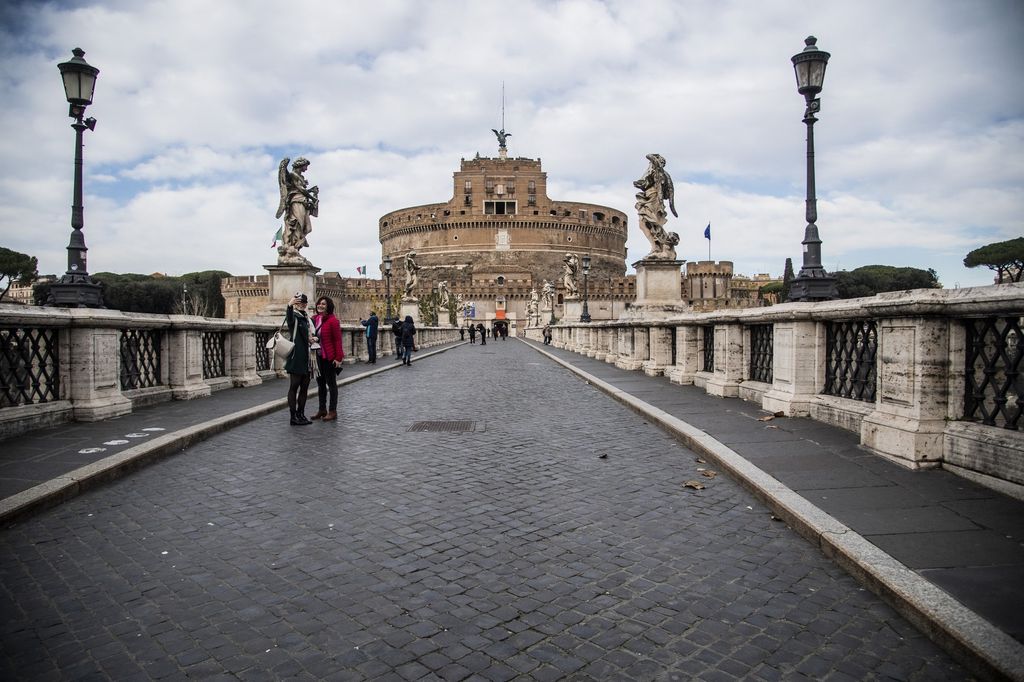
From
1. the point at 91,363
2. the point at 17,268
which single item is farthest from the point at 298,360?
the point at 17,268

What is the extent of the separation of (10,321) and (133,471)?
2236 mm

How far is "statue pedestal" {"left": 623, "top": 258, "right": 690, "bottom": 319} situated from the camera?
15.6 meters

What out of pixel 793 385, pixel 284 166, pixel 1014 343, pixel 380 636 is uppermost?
A: pixel 284 166

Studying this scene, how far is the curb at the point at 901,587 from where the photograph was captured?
2.26 meters

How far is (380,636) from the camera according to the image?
2.62m

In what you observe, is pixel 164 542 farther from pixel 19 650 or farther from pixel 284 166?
pixel 284 166

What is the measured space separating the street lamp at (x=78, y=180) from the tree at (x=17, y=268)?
2496 inches

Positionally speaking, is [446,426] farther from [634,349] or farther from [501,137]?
[501,137]

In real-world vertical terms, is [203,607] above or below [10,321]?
below

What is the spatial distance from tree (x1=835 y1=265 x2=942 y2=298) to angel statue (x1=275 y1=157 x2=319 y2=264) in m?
75.2

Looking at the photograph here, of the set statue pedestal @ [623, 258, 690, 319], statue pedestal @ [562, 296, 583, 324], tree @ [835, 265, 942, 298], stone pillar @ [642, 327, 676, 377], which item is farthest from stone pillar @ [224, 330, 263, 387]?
tree @ [835, 265, 942, 298]

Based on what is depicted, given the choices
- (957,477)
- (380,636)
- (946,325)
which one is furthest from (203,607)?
(946,325)

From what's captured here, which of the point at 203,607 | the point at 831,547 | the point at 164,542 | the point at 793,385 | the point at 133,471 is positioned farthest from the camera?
the point at 793,385

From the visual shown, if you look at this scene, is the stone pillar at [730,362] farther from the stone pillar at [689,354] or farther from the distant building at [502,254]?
the distant building at [502,254]
